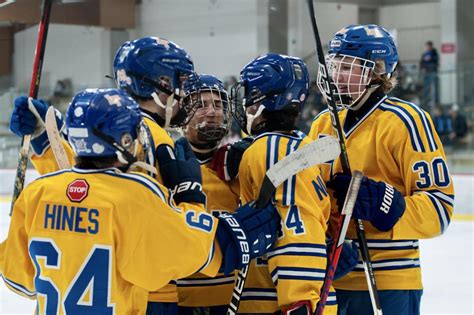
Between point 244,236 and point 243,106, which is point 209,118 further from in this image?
point 244,236

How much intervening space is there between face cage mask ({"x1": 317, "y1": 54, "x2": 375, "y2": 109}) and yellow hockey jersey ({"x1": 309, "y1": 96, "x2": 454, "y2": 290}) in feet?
0.19

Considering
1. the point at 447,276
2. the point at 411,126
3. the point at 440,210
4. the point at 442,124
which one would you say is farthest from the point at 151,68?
the point at 442,124

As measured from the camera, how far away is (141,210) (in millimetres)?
1364

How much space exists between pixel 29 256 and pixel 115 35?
21.8 ft

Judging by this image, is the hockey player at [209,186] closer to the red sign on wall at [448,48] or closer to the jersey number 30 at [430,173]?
the jersey number 30 at [430,173]

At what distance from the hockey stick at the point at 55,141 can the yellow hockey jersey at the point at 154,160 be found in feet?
0.37

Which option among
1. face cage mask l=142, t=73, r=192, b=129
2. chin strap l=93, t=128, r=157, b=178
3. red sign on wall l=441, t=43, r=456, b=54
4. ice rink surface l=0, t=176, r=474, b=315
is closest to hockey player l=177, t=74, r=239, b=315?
face cage mask l=142, t=73, r=192, b=129

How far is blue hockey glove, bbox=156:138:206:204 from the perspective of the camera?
1.51 metres

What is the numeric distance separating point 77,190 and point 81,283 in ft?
0.53

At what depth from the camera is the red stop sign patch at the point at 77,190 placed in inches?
53.9

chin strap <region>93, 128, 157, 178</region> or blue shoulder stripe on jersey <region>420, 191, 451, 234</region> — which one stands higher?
chin strap <region>93, 128, 157, 178</region>

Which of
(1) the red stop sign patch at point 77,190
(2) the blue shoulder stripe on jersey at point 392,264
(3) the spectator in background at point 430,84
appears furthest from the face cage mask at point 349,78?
(3) the spectator in background at point 430,84

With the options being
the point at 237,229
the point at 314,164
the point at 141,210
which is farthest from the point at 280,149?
the point at 141,210

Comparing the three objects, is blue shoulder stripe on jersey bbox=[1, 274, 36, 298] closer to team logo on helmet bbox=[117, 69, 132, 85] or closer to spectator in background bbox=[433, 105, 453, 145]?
team logo on helmet bbox=[117, 69, 132, 85]
